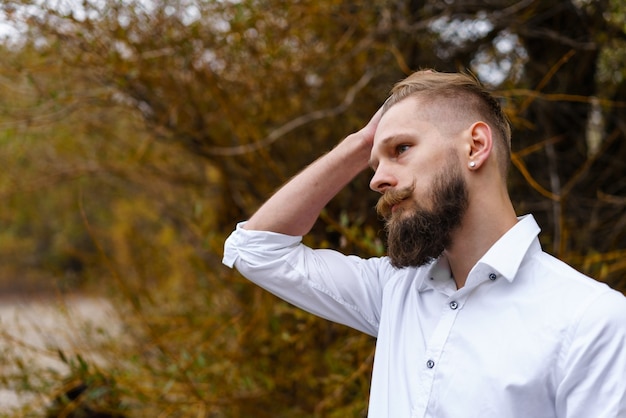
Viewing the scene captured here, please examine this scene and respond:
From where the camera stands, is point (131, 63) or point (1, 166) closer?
point (131, 63)

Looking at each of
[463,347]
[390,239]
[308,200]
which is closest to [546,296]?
[463,347]

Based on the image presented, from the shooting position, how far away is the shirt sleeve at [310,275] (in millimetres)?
1827

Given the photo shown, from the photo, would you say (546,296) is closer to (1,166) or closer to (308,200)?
(308,200)

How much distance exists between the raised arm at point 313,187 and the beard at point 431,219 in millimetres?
357

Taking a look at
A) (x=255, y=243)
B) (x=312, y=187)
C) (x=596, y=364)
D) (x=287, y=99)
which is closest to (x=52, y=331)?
(x=287, y=99)

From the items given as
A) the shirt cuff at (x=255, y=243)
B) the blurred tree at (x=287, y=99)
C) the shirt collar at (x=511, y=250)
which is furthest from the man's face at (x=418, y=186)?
the blurred tree at (x=287, y=99)

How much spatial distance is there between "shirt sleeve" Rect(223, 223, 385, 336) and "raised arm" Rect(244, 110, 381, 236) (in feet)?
0.13

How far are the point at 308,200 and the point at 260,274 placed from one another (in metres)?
0.23

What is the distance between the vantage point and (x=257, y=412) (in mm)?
3820

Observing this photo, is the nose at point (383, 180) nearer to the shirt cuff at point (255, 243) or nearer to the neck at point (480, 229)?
the neck at point (480, 229)

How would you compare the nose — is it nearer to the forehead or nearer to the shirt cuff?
the forehead

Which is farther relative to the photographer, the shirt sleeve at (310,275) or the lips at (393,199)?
the shirt sleeve at (310,275)

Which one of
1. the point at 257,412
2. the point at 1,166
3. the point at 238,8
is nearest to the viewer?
the point at 238,8

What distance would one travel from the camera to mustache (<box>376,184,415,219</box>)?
150cm
